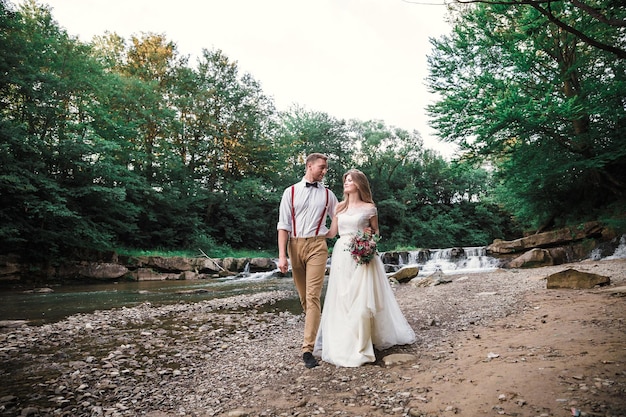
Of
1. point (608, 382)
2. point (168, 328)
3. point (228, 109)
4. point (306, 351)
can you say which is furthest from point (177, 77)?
point (608, 382)

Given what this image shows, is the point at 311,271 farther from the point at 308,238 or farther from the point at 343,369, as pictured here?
the point at 343,369

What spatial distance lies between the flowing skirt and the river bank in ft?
0.56

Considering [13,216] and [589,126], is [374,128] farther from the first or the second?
[13,216]

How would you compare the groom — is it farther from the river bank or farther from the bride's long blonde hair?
the river bank

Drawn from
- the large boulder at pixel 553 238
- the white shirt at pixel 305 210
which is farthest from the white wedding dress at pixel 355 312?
the large boulder at pixel 553 238

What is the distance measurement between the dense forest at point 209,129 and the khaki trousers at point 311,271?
10.4 ft

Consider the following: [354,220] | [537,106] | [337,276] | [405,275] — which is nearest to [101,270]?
[405,275]

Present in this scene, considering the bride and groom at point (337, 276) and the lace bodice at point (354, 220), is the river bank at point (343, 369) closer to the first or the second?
the bride and groom at point (337, 276)

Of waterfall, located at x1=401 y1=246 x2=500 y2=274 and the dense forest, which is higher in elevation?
the dense forest

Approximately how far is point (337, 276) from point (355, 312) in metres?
0.47

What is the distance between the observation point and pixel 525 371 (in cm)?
302

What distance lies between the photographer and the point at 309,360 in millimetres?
3994

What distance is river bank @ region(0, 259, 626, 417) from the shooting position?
2.75 metres

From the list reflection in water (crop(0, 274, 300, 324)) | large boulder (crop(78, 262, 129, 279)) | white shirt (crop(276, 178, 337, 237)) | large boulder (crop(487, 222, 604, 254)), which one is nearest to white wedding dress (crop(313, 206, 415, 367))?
white shirt (crop(276, 178, 337, 237))
